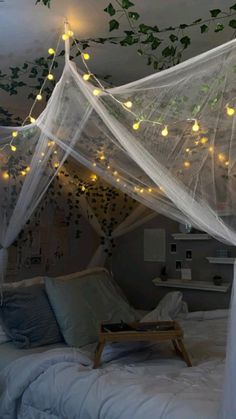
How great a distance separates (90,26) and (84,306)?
6.33ft

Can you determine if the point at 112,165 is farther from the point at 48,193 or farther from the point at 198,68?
the point at 48,193

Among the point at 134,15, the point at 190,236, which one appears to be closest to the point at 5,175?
the point at 134,15

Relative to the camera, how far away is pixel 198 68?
164 cm

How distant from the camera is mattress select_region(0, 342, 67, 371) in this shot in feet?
8.23

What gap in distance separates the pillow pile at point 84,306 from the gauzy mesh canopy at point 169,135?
1.19 meters

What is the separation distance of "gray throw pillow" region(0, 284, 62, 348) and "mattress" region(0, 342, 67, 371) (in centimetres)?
4

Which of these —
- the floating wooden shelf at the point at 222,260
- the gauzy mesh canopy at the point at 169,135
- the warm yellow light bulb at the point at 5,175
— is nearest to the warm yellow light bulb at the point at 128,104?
the gauzy mesh canopy at the point at 169,135

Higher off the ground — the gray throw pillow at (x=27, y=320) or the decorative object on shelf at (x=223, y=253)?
the decorative object on shelf at (x=223, y=253)

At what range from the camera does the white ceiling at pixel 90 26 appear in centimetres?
206

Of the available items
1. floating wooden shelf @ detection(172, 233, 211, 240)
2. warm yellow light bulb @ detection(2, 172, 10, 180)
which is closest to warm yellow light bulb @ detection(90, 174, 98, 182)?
warm yellow light bulb @ detection(2, 172, 10, 180)

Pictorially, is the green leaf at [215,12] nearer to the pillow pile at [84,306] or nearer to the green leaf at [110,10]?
the green leaf at [110,10]

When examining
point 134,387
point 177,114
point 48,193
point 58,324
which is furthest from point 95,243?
point 177,114

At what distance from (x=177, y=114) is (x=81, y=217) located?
2826mm

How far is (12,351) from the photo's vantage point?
264 cm
